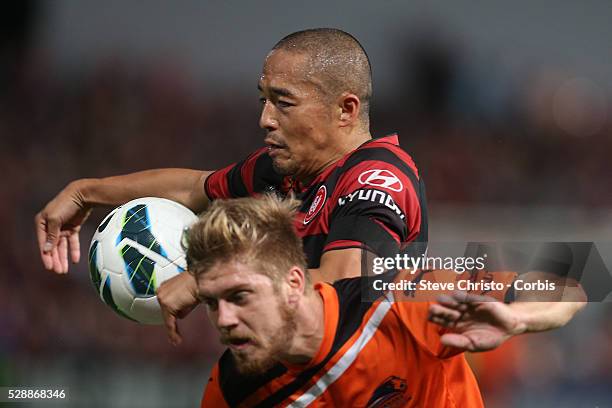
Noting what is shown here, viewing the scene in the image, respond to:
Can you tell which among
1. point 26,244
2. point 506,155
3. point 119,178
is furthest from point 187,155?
point 119,178

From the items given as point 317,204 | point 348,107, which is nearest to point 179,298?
point 317,204

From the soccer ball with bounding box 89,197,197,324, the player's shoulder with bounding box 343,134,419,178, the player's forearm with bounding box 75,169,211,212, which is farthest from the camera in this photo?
the player's forearm with bounding box 75,169,211,212

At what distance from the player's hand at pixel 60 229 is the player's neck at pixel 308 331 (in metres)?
1.55

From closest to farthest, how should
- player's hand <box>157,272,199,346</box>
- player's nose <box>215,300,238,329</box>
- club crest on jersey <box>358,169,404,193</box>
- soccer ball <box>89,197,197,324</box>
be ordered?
player's nose <box>215,300,238,329</box> < player's hand <box>157,272,199,346</box> < club crest on jersey <box>358,169,404,193</box> < soccer ball <box>89,197,197,324</box>

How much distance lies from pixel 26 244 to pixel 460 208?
380 centimetres

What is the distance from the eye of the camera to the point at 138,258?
3729mm

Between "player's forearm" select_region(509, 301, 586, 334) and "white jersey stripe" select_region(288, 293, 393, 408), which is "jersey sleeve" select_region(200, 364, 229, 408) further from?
"player's forearm" select_region(509, 301, 586, 334)

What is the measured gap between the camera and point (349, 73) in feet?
13.0

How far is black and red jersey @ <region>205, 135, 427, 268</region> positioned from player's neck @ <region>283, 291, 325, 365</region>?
515 mm

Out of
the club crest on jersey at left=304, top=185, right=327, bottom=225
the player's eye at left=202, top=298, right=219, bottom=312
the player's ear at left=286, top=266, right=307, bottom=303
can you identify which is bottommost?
the player's eye at left=202, top=298, right=219, bottom=312

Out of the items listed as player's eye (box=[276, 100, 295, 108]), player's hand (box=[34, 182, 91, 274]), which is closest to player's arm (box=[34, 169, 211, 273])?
player's hand (box=[34, 182, 91, 274])

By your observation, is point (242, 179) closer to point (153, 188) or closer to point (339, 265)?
point (153, 188)

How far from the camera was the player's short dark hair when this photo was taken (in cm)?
391

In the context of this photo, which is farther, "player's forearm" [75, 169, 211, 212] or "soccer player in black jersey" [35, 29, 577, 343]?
"player's forearm" [75, 169, 211, 212]
